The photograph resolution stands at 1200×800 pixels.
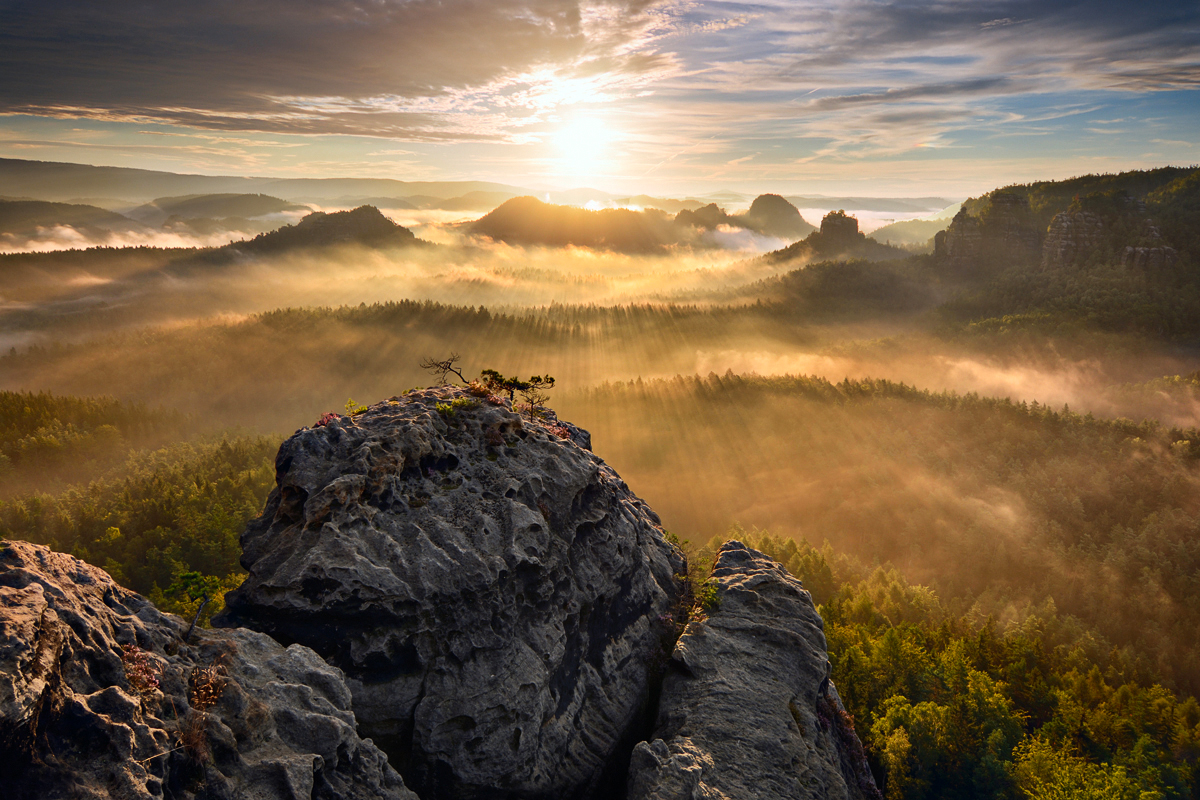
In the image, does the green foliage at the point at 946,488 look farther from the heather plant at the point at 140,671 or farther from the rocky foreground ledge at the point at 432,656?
the heather plant at the point at 140,671

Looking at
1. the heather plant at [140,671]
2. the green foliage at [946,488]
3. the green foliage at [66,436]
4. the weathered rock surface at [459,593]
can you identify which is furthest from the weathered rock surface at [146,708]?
the green foliage at [66,436]

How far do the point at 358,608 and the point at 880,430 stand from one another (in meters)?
109

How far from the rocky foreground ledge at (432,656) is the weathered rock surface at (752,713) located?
0.09 meters

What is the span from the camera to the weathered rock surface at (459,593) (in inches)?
680

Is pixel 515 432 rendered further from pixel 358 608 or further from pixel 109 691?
pixel 109 691

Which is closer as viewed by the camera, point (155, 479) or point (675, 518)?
point (155, 479)

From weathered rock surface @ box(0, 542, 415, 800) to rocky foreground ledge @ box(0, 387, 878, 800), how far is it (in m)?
0.05

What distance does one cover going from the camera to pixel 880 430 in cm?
10662

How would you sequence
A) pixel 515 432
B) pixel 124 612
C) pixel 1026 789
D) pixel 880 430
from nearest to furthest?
1. pixel 124 612
2. pixel 515 432
3. pixel 1026 789
4. pixel 880 430

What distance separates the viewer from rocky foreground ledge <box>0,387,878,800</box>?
35.6 ft

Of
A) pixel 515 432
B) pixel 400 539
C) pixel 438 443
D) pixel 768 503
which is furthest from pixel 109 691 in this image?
pixel 768 503

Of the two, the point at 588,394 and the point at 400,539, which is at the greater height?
the point at 400,539

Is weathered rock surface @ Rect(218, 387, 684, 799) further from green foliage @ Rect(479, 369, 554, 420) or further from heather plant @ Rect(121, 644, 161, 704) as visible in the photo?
heather plant @ Rect(121, 644, 161, 704)

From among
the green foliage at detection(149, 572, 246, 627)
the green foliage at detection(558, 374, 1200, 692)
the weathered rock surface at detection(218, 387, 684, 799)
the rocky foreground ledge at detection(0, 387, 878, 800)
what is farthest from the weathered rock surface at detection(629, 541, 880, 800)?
the green foliage at detection(558, 374, 1200, 692)
